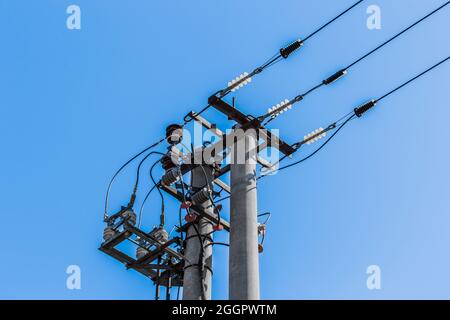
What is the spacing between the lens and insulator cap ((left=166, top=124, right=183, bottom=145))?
13.7 m

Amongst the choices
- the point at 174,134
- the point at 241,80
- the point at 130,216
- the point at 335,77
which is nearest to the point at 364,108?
the point at 335,77

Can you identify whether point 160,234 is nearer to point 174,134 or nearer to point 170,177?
point 170,177

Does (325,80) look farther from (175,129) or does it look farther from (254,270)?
(254,270)

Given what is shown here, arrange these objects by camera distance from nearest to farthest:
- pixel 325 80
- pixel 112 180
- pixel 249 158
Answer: pixel 249 158, pixel 325 80, pixel 112 180

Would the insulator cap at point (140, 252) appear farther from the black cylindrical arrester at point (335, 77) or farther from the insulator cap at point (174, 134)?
the black cylindrical arrester at point (335, 77)

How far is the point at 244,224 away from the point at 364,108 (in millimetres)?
3555

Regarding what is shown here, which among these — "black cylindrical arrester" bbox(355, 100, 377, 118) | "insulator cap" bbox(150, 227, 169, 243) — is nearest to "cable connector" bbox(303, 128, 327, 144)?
"black cylindrical arrester" bbox(355, 100, 377, 118)

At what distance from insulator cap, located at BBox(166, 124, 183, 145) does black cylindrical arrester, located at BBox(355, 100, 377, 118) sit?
295cm

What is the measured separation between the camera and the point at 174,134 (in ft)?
44.8
